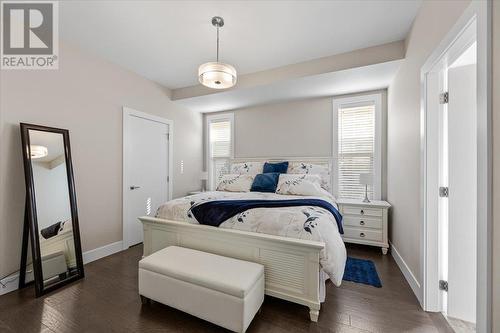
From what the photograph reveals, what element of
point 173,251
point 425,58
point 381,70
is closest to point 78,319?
point 173,251

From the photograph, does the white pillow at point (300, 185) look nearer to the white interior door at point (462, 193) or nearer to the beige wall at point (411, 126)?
the beige wall at point (411, 126)

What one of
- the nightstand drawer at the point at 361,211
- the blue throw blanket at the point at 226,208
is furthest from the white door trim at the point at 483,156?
the nightstand drawer at the point at 361,211

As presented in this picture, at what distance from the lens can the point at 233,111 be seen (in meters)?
4.36

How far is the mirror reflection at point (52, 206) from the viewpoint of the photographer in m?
2.07

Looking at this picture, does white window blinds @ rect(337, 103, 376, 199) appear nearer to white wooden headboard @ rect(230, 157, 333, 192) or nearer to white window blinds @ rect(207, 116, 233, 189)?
white wooden headboard @ rect(230, 157, 333, 192)

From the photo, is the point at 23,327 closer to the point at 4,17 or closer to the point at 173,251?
the point at 173,251

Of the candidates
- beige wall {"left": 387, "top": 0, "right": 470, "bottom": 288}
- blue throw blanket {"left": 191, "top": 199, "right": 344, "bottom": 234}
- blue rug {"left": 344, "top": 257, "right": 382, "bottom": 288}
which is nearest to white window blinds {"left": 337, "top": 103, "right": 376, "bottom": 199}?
beige wall {"left": 387, "top": 0, "right": 470, "bottom": 288}

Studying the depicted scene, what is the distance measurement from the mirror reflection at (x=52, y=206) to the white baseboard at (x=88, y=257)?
0.30m

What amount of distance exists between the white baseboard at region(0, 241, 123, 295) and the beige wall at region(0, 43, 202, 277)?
66mm

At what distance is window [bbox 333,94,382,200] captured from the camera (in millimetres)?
3230

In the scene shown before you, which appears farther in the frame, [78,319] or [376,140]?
[376,140]

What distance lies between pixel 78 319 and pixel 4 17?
2.85 metres

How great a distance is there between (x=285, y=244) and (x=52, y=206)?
2.47m
